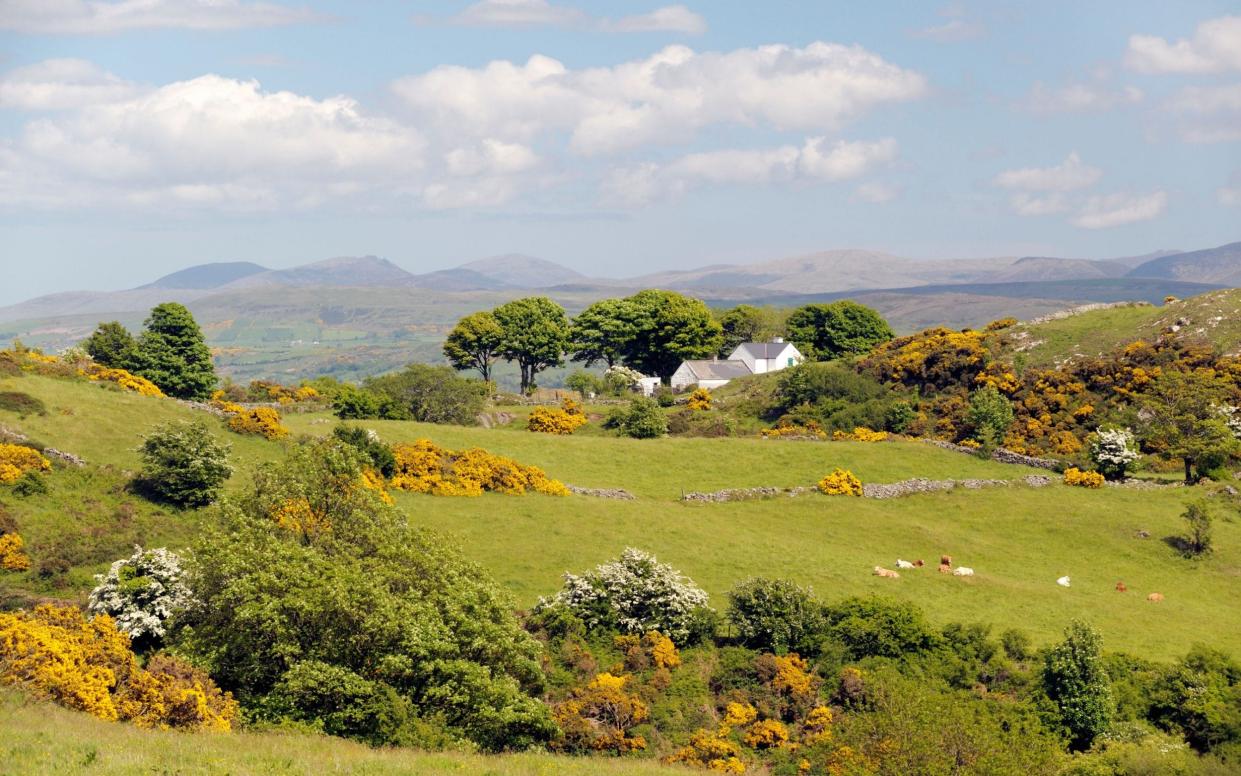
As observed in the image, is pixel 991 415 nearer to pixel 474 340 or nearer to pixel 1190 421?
pixel 1190 421

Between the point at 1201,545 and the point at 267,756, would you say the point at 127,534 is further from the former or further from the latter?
the point at 1201,545

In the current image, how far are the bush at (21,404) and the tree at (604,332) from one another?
2930 inches

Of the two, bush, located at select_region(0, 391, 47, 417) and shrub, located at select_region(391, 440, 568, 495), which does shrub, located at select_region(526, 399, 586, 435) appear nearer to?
shrub, located at select_region(391, 440, 568, 495)

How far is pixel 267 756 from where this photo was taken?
76.4 ft

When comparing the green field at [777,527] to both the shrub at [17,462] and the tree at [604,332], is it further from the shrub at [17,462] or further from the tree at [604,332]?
the tree at [604,332]

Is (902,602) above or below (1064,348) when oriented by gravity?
below

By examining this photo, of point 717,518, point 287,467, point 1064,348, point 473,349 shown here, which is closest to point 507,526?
point 717,518

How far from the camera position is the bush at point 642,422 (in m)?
80.1

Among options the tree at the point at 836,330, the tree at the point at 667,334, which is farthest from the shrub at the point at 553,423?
the tree at the point at 836,330

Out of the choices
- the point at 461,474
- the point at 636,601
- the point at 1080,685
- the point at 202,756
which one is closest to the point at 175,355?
the point at 461,474

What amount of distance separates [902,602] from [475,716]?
19.7 metres

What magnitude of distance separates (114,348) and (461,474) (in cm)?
4900

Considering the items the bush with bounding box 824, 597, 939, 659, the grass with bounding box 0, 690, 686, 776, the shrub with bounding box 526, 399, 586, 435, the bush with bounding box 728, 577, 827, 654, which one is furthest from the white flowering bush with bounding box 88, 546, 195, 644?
the shrub with bounding box 526, 399, 586, 435

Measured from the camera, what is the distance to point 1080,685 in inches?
1433
